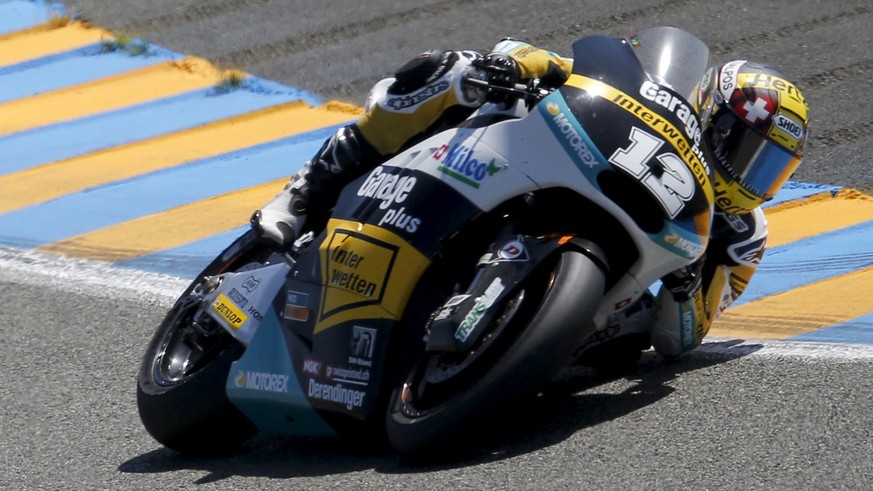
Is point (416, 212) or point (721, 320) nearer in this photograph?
point (416, 212)

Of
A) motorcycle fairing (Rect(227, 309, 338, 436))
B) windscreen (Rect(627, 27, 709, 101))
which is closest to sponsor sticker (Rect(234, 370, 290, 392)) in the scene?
motorcycle fairing (Rect(227, 309, 338, 436))

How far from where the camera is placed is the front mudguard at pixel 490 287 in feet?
12.3

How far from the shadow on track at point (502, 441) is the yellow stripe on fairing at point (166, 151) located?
361cm

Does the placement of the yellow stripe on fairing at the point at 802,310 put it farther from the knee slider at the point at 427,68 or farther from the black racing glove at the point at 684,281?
the knee slider at the point at 427,68

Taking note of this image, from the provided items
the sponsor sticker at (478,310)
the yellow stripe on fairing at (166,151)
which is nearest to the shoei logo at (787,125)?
the sponsor sticker at (478,310)

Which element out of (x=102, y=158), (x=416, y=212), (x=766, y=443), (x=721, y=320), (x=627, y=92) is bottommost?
(x=102, y=158)

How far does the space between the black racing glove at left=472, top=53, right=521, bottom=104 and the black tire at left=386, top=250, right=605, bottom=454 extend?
1.94 ft

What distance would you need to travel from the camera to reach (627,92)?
397cm

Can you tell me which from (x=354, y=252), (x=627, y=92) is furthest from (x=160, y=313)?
(x=627, y=92)

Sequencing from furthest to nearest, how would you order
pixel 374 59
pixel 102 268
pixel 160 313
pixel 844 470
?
pixel 374 59 < pixel 102 268 < pixel 160 313 < pixel 844 470

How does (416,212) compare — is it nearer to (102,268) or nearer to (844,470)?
(844,470)

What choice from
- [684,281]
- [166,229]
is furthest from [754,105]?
[166,229]

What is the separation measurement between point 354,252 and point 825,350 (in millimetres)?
1696

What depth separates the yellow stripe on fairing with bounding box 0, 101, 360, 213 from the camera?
782 centimetres
